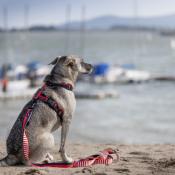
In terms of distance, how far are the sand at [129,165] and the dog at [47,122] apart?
233mm

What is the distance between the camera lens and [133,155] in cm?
916

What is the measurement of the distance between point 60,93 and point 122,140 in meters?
14.3

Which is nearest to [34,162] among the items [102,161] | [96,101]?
[102,161]

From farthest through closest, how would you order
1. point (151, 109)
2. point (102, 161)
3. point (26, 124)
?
point (151, 109)
point (102, 161)
point (26, 124)

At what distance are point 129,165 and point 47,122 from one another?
134 cm

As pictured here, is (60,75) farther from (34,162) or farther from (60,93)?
(34,162)

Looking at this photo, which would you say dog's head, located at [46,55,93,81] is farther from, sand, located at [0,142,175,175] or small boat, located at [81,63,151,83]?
small boat, located at [81,63,151,83]

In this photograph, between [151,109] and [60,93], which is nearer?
[60,93]

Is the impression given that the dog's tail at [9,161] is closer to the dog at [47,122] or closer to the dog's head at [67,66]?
the dog at [47,122]

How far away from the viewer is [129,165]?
26.4 feet

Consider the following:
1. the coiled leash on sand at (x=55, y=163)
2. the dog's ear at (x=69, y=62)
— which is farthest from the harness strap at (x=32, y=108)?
the dog's ear at (x=69, y=62)

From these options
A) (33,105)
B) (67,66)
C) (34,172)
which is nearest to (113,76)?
(67,66)

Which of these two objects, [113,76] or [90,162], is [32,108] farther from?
[113,76]

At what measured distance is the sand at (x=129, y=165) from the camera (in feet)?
24.5
